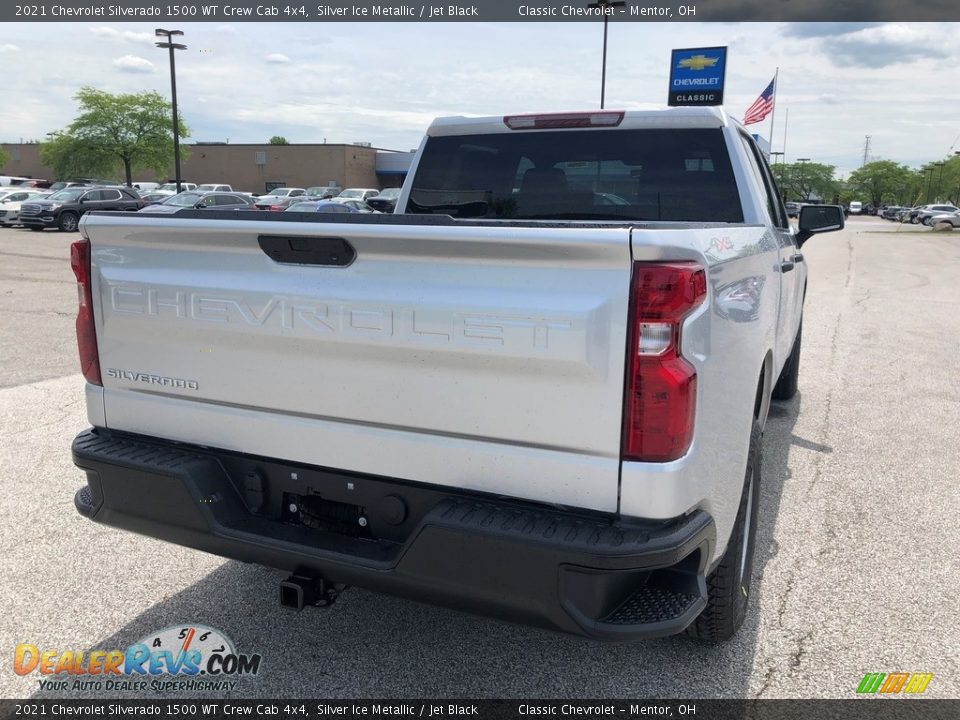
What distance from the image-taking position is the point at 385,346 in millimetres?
2484

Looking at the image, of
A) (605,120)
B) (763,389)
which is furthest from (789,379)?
(605,120)

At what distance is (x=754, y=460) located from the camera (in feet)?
10.4

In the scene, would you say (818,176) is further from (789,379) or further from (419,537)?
(419,537)

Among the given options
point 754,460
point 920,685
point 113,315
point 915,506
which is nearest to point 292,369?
point 113,315

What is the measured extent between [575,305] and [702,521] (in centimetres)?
78

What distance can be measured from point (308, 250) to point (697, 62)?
28608 mm

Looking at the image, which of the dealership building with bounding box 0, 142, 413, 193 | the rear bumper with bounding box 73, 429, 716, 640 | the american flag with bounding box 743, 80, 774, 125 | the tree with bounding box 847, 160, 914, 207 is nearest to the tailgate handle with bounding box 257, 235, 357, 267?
the rear bumper with bounding box 73, 429, 716, 640

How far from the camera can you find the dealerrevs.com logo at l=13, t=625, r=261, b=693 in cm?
301

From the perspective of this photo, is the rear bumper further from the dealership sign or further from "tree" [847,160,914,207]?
"tree" [847,160,914,207]

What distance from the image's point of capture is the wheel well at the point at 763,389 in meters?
3.46

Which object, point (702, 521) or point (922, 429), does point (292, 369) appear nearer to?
point (702, 521)

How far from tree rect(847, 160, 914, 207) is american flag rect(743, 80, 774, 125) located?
141678mm

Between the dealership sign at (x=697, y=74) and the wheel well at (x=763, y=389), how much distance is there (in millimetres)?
25679

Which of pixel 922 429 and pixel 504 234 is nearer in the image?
pixel 504 234
